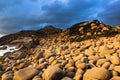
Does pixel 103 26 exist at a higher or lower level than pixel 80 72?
higher

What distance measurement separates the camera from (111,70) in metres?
8.66

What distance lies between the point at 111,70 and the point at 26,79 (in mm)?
2497

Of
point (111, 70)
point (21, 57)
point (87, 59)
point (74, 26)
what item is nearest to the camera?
point (111, 70)

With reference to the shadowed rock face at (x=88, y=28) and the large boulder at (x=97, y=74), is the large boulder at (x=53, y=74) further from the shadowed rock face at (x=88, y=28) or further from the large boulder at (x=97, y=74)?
the shadowed rock face at (x=88, y=28)

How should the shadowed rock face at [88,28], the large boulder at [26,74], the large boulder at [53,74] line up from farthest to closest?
the shadowed rock face at [88,28]
the large boulder at [26,74]
the large boulder at [53,74]

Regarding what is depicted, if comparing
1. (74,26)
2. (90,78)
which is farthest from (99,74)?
(74,26)

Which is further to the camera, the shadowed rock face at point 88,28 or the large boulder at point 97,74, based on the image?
the shadowed rock face at point 88,28

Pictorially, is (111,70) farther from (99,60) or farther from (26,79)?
(26,79)

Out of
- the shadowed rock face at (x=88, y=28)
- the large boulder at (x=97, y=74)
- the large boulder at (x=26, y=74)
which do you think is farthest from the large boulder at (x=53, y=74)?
the shadowed rock face at (x=88, y=28)

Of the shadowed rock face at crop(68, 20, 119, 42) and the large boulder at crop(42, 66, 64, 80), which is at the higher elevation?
the shadowed rock face at crop(68, 20, 119, 42)

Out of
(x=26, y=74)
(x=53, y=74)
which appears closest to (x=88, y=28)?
(x=26, y=74)

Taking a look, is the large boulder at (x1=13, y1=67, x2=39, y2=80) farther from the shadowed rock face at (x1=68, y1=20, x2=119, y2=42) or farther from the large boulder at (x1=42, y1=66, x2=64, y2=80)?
the shadowed rock face at (x1=68, y1=20, x2=119, y2=42)

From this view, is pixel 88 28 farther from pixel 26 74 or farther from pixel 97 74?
pixel 97 74

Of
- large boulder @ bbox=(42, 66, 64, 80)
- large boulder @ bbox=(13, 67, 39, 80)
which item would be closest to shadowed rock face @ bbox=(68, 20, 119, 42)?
large boulder @ bbox=(13, 67, 39, 80)
